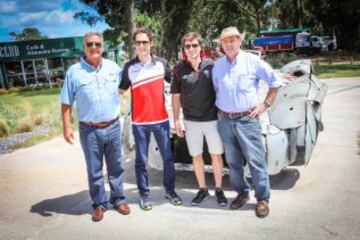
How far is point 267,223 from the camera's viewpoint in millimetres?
4137

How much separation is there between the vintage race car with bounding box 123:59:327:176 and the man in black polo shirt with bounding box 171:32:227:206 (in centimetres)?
56

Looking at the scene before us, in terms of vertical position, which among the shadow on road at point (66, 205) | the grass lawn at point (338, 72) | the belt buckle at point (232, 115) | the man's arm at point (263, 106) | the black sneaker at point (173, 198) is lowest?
the grass lawn at point (338, 72)

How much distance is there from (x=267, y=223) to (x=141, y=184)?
1511mm

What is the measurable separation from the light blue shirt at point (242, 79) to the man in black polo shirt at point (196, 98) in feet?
0.77

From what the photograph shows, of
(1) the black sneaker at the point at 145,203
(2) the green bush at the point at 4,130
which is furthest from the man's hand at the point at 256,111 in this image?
(2) the green bush at the point at 4,130

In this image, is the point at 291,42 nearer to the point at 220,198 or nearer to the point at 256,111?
the point at 220,198

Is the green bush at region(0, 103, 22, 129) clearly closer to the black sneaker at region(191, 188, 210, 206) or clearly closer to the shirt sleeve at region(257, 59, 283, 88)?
the black sneaker at region(191, 188, 210, 206)

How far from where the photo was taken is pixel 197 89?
445 cm

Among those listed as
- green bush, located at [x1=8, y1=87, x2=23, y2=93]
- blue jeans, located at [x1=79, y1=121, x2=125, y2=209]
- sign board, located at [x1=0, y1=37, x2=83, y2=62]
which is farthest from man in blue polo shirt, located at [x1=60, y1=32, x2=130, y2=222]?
sign board, located at [x1=0, y1=37, x2=83, y2=62]

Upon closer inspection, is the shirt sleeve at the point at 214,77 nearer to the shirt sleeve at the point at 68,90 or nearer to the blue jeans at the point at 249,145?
the blue jeans at the point at 249,145

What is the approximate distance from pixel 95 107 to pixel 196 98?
3.51 ft

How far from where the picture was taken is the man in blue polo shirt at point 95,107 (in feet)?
14.5

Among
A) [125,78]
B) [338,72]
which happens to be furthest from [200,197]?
[338,72]

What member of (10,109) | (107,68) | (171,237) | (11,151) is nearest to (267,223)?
(171,237)
